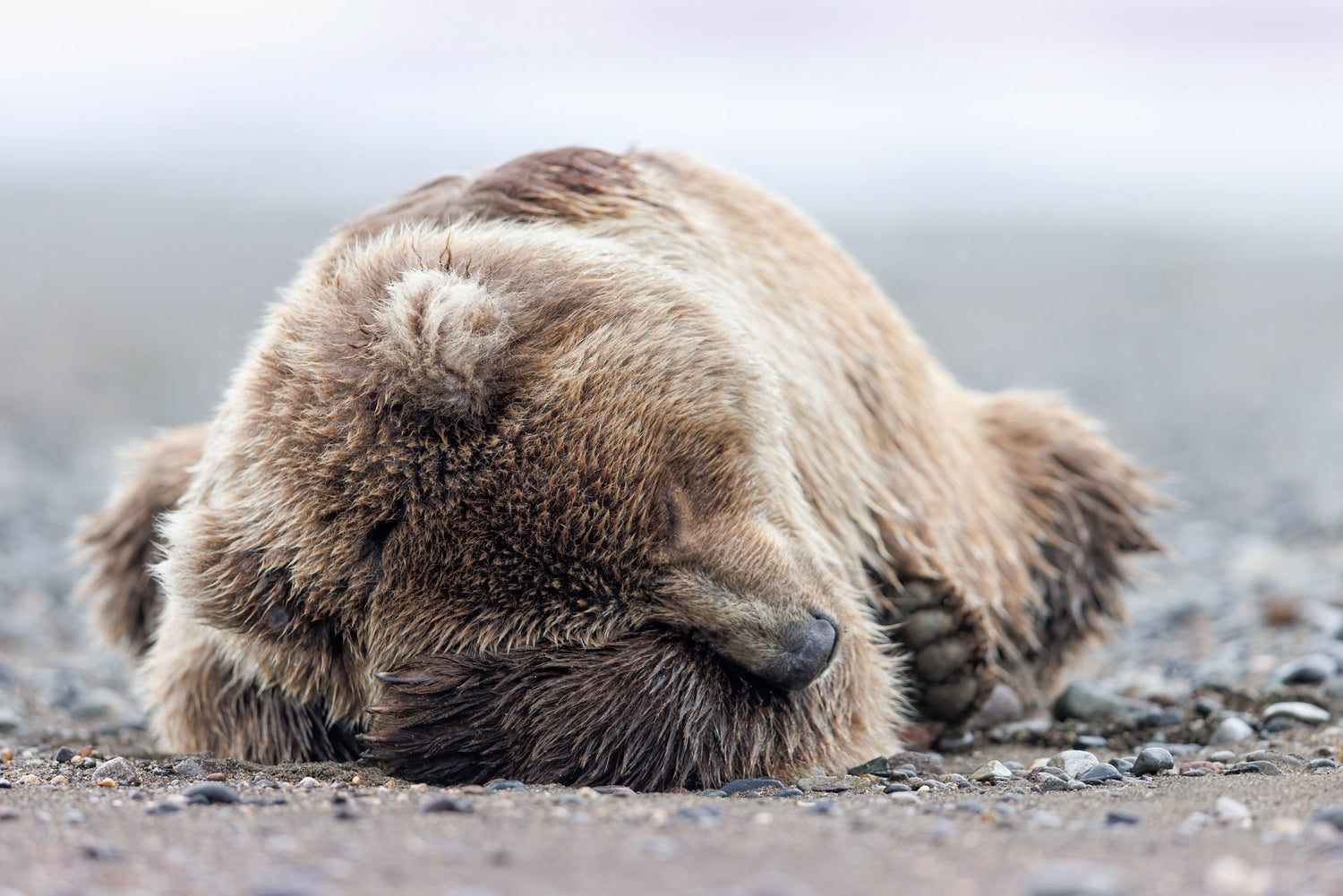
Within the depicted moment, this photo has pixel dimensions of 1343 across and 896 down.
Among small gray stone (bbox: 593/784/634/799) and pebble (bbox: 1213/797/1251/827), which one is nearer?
pebble (bbox: 1213/797/1251/827)

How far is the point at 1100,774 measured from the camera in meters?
3.78

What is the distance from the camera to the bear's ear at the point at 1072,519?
5.89 meters

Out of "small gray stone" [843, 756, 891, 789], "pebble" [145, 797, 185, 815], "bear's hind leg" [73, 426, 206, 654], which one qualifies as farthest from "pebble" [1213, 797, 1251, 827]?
"bear's hind leg" [73, 426, 206, 654]

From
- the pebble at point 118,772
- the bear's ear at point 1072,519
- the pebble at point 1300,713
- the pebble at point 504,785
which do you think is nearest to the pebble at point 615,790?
the pebble at point 504,785

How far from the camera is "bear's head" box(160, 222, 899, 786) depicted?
345 centimetres

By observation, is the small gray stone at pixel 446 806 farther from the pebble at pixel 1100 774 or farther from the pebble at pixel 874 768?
the pebble at pixel 1100 774

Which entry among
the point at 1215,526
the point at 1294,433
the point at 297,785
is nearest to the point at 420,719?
the point at 297,785

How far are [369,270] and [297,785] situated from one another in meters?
1.47

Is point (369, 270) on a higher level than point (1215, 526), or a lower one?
higher

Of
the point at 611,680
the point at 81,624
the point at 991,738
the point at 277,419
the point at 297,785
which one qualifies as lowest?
the point at 81,624

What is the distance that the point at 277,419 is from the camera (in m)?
3.70

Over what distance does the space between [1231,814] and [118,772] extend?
2.91m

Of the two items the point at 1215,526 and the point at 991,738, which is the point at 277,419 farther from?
the point at 1215,526

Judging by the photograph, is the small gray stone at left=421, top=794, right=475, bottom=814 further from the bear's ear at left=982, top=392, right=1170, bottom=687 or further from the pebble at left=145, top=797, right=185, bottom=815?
the bear's ear at left=982, top=392, right=1170, bottom=687
